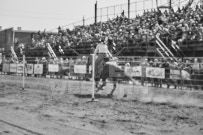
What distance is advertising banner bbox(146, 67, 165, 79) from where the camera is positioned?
41.9 feet

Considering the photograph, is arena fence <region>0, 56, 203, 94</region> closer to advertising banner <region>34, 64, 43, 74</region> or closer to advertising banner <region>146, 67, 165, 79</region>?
advertising banner <region>146, 67, 165, 79</region>

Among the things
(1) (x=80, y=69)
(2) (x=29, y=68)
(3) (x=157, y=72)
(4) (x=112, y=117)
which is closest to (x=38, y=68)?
(2) (x=29, y=68)

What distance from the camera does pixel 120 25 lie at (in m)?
28.8

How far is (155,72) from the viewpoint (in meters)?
12.9

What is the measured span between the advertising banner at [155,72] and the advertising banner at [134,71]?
36 centimetres

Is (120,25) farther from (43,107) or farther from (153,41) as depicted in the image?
(43,107)

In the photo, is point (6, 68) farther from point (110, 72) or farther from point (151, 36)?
point (110, 72)

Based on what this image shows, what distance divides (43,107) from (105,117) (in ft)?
8.11

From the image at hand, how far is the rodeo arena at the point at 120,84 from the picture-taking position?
7391 mm

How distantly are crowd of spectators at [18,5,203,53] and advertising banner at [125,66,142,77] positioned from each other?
6.68m

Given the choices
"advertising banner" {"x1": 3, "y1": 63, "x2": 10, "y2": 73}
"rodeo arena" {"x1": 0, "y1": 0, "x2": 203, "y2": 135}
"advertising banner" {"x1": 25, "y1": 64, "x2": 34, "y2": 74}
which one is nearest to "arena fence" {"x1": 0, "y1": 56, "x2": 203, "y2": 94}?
"rodeo arena" {"x1": 0, "y1": 0, "x2": 203, "y2": 135}

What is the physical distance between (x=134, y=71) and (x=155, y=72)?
917 mm

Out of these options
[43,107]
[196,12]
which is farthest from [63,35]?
[43,107]

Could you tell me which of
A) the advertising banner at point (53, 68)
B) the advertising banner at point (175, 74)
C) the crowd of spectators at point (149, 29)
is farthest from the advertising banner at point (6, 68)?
the advertising banner at point (175, 74)
